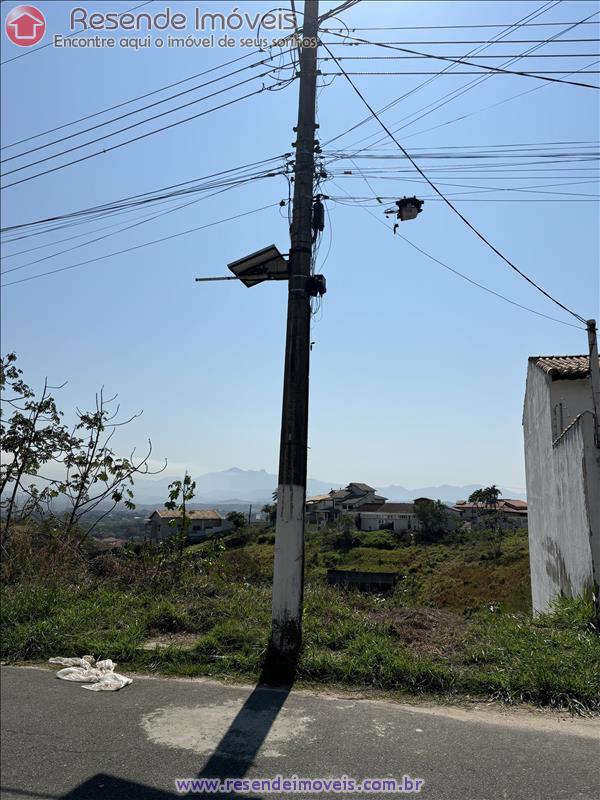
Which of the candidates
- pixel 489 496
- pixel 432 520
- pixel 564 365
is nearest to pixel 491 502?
pixel 489 496

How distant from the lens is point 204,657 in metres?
5.24

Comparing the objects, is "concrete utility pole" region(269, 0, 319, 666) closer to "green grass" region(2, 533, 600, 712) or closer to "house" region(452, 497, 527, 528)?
"green grass" region(2, 533, 600, 712)

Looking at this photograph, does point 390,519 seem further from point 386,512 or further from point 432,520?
point 432,520

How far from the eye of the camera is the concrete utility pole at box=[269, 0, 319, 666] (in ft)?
16.9

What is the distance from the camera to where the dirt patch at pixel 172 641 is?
5545mm

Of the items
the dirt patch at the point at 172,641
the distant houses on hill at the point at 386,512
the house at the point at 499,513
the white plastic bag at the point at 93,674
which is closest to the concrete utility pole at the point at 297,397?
the dirt patch at the point at 172,641

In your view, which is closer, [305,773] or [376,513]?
[305,773]

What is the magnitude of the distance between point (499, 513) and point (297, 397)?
7118cm

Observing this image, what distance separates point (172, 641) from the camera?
578 cm

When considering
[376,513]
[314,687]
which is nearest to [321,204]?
[314,687]

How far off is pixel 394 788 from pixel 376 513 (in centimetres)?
7548

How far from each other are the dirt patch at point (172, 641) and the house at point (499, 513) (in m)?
68.6

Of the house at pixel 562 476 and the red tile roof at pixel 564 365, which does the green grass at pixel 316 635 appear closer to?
the house at pixel 562 476

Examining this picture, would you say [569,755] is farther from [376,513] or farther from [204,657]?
[376,513]
